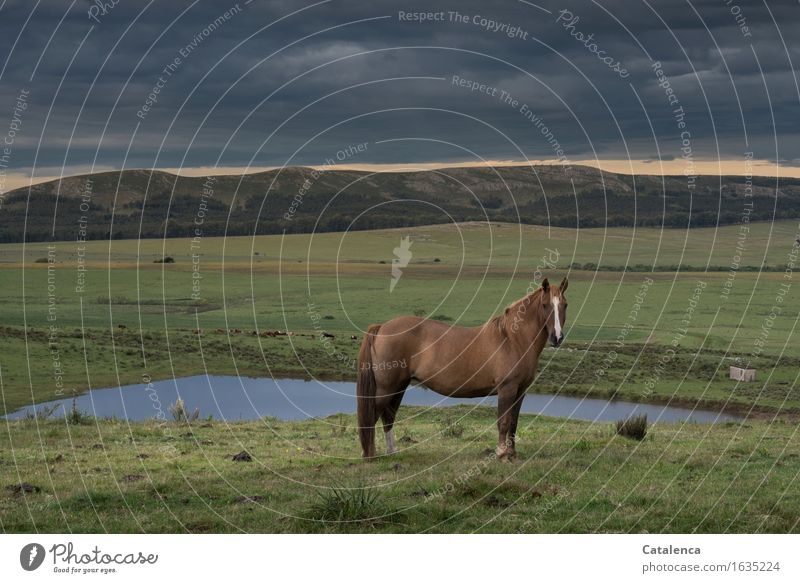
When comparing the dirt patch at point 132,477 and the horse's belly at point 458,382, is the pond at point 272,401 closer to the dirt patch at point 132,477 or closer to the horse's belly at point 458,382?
the horse's belly at point 458,382

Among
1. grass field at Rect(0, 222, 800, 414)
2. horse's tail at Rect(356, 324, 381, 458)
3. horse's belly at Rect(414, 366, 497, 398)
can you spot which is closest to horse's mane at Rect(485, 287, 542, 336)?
horse's belly at Rect(414, 366, 497, 398)

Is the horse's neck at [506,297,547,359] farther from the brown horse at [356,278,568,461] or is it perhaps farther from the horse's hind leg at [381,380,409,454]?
the horse's hind leg at [381,380,409,454]

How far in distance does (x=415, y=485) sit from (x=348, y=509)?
1.94 meters

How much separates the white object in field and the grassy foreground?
25.6 metres

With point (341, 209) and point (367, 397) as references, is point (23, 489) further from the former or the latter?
point (341, 209)

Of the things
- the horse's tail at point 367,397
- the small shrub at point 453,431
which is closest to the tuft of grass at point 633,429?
the small shrub at point 453,431

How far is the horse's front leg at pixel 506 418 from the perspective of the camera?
55.1 feet

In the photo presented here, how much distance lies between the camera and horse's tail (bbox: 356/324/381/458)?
17.4 m

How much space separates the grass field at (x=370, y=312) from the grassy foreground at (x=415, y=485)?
7.08 m

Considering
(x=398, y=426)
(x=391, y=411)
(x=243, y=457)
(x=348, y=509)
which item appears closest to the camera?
(x=348, y=509)

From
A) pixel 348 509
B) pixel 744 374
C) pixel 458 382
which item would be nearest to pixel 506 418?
pixel 458 382

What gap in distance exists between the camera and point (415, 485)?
15.0m

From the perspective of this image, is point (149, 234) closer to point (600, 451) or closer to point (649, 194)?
point (649, 194)

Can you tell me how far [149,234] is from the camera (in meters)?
157
